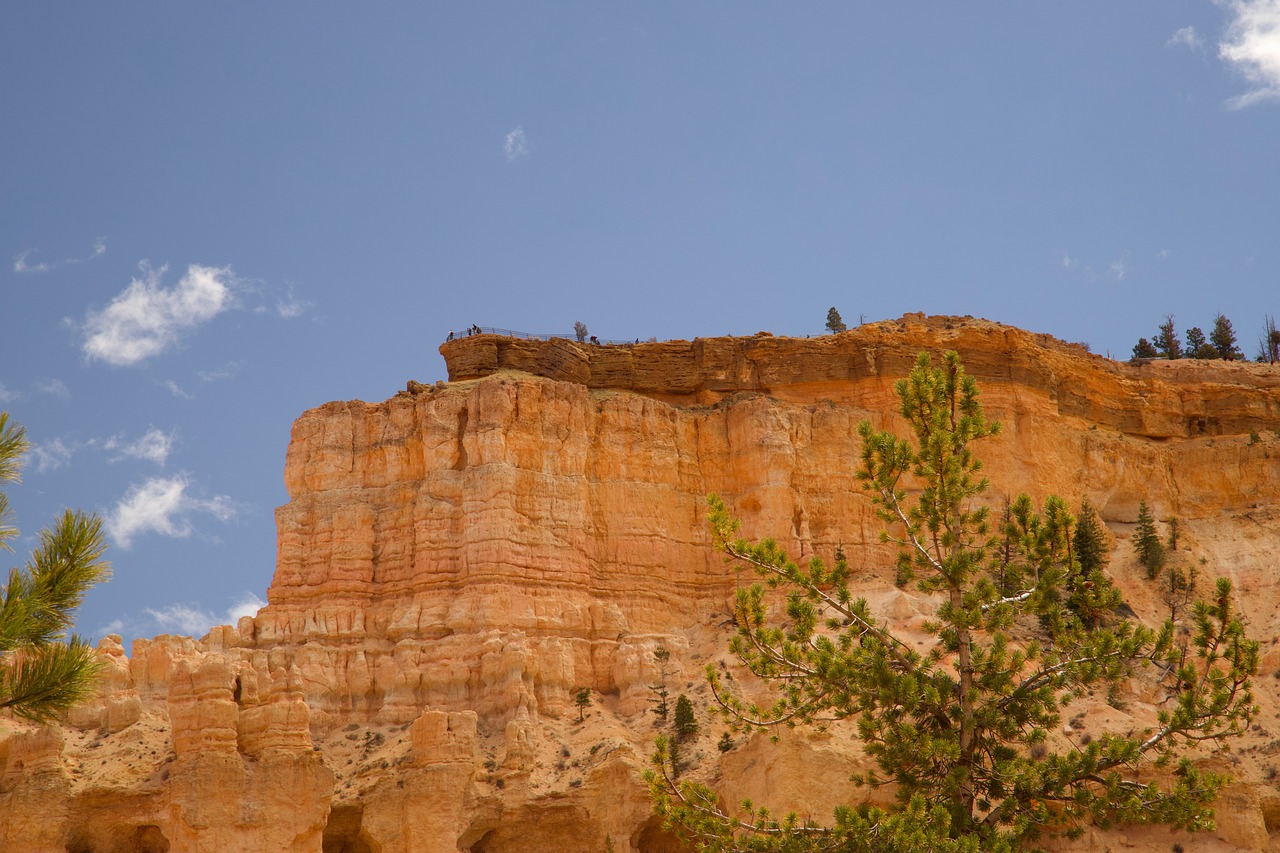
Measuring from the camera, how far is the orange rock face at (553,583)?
43688 millimetres

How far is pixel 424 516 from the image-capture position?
5362 centimetres

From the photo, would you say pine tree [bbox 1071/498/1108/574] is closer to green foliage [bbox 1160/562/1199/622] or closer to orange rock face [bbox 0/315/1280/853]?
orange rock face [bbox 0/315/1280/853]

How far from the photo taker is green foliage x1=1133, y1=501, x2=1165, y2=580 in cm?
6041

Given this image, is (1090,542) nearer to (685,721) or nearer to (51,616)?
(685,721)

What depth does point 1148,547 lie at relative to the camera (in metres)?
60.8

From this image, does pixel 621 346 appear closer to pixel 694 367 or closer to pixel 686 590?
pixel 694 367

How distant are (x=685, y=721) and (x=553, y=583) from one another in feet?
24.5

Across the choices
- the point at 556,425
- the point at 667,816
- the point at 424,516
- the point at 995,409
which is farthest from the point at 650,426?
the point at 667,816

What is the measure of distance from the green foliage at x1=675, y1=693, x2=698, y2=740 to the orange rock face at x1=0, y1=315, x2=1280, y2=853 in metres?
0.62

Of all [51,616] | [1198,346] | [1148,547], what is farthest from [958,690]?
[1198,346]

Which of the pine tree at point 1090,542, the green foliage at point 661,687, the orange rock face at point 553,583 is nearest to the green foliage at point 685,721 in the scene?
the orange rock face at point 553,583

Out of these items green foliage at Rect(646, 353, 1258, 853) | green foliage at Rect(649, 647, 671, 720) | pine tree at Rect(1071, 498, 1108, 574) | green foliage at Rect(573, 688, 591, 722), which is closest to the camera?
green foliage at Rect(646, 353, 1258, 853)

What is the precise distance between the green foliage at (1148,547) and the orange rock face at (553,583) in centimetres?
52

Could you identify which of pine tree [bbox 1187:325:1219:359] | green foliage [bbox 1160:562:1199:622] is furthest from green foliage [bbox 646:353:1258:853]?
pine tree [bbox 1187:325:1219:359]
